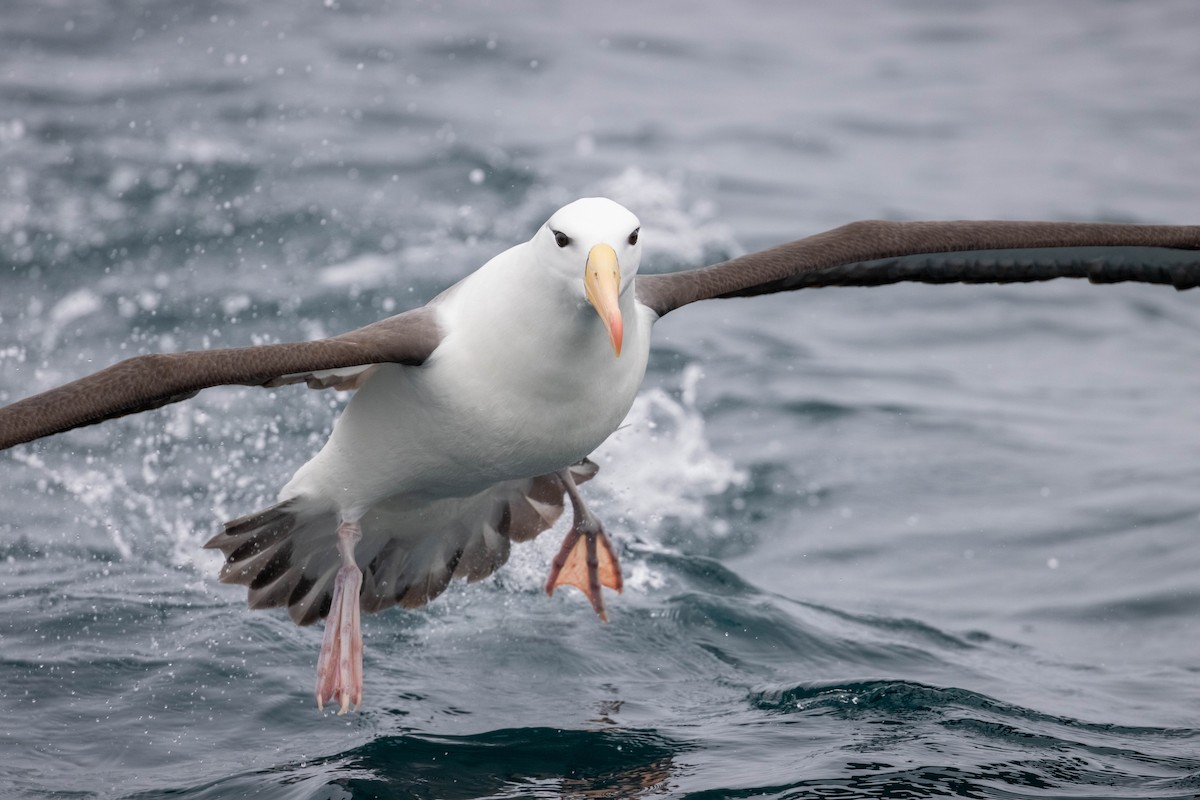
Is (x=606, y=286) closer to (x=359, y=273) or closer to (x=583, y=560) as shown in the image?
(x=583, y=560)

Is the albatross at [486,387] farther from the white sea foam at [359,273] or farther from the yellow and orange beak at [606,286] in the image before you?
the white sea foam at [359,273]

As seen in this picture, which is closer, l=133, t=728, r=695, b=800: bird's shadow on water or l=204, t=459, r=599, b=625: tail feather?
l=133, t=728, r=695, b=800: bird's shadow on water

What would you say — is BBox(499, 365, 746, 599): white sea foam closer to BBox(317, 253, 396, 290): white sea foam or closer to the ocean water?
the ocean water

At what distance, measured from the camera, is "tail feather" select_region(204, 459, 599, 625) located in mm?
7645

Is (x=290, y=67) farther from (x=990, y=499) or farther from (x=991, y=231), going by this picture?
(x=991, y=231)

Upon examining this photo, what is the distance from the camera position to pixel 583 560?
8227 mm

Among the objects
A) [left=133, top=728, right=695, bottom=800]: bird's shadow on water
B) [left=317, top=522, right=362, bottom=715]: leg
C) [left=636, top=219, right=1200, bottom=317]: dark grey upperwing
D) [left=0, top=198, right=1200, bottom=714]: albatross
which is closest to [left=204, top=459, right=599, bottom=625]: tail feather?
[left=0, top=198, right=1200, bottom=714]: albatross

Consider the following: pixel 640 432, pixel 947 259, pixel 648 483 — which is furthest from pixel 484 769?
pixel 640 432

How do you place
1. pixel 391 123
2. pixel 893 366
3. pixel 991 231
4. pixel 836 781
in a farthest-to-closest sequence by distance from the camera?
pixel 391 123 → pixel 893 366 → pixel 991 231 → pixel 836 781

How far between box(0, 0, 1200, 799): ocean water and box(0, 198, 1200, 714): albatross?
0.51 meters

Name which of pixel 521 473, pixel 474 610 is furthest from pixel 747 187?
pixel 521 473

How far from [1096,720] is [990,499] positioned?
3474mm

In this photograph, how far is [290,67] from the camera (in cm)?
1720

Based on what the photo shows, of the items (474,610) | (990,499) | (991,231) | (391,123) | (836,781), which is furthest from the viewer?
(391,123)
